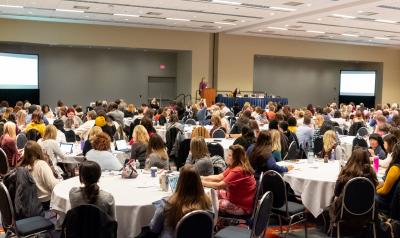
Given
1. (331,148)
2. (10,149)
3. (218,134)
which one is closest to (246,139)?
(331,148)

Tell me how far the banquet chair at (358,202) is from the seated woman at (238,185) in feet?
3.34

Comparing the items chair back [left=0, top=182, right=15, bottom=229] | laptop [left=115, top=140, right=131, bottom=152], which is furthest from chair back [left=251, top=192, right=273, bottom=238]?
laptop [left=115, top=140, right=131, bottom=152]

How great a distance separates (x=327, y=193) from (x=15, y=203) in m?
3.70

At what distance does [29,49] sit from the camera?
23328 mm

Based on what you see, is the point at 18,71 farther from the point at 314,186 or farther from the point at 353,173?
the point at 353,173

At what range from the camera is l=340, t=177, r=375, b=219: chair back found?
4949 millimetres

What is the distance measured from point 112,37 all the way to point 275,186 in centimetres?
1850

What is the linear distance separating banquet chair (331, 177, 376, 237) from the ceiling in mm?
11046

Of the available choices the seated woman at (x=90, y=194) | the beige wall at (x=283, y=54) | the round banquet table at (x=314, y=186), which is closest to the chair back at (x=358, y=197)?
the round banquet table at (x=314, y=186)

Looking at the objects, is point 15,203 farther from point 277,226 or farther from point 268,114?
point 268,114

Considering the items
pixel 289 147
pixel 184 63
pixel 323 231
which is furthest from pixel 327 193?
pixel 184 63

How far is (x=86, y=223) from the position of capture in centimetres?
390

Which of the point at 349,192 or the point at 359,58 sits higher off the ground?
the point at 359,58

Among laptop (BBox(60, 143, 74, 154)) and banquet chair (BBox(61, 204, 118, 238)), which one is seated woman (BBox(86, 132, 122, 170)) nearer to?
laptop (BBox(60, 143, 74, 154))
